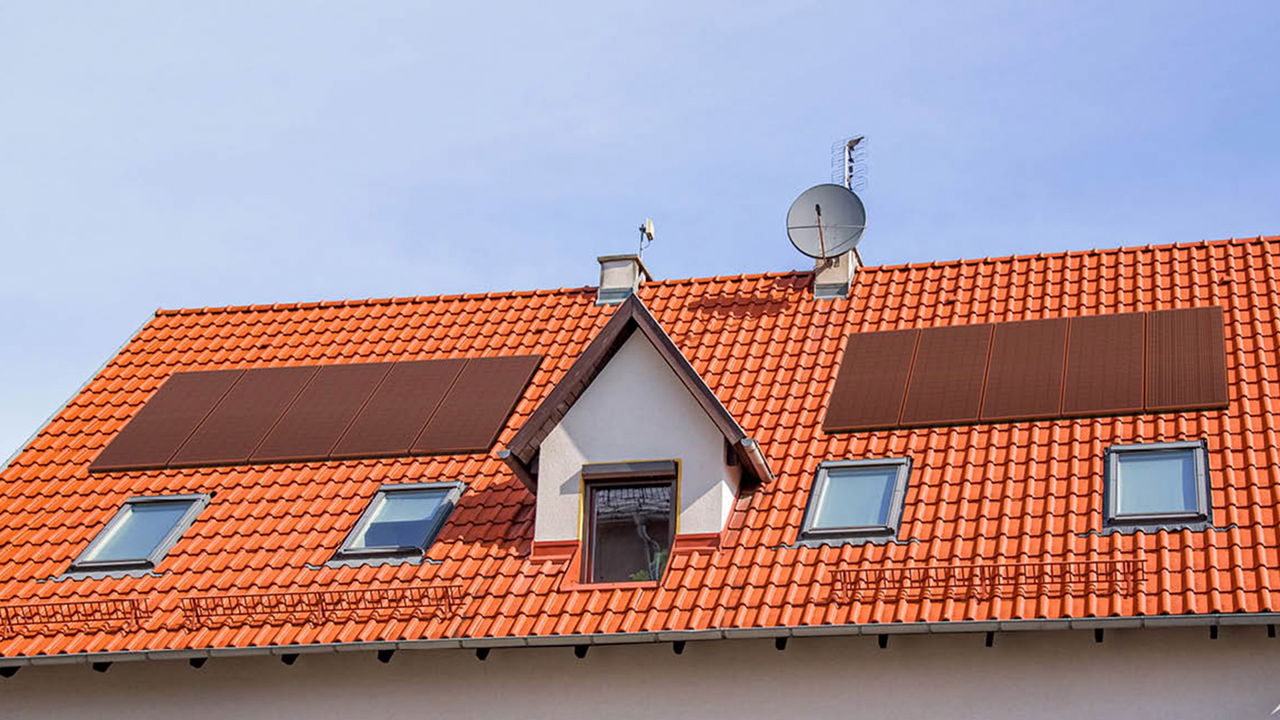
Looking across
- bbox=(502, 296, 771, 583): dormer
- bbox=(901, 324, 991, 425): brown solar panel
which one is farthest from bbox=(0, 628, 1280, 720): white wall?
bbox=(901, 324, 991, 425): brown solar panel

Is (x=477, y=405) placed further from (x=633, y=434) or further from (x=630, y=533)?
(x=630, y=533)

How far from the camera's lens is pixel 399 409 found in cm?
1994

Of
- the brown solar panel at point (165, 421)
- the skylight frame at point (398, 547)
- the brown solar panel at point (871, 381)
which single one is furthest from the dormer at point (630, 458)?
the brown solar panel at point (165, 421)

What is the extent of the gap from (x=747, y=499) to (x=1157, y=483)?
3880 millimetres

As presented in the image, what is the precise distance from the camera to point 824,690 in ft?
49.2

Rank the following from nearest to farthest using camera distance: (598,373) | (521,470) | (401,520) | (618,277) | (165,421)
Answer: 1. (521,470)
2. (598,373)
3. (401,520)
4. (165,421)
5. (618,277)

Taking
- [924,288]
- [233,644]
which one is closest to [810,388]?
[924,288]

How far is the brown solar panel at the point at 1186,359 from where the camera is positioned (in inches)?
666

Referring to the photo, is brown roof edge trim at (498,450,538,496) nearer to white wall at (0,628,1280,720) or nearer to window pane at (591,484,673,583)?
window pane at (591,484,673,583)

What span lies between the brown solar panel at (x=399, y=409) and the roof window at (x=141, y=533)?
1.75 m

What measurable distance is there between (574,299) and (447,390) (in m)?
2.94

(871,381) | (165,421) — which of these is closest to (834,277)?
(871,381)

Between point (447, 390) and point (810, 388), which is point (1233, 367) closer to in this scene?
point (810, 388)

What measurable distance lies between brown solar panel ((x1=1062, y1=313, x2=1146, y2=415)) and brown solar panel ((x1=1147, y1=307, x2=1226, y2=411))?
0.13 metres
